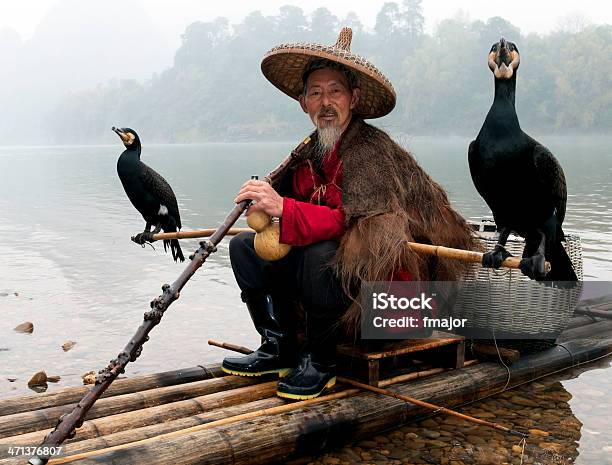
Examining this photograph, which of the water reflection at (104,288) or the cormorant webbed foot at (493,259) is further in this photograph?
the water reflection at (104,288)

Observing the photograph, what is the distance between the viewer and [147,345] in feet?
20.7

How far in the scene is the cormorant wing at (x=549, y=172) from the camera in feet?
10.9

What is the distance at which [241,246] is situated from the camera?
3820mm

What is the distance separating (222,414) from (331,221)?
1.11 m

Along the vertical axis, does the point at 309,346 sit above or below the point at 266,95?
below

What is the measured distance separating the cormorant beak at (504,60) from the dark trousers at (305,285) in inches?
46.7

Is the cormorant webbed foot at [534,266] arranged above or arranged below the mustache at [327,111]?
below

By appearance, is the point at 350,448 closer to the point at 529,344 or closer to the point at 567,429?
the point at 567,429

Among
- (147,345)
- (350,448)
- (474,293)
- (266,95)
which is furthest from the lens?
(266,95)

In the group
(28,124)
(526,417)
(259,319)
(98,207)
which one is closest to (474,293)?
(526,417)

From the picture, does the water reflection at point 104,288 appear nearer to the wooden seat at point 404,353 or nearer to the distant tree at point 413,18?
the wooden seat at point 404,353

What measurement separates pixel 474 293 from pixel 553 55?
309 ft

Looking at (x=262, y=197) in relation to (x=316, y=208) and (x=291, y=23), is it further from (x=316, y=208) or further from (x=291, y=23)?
(x=291, y=23)

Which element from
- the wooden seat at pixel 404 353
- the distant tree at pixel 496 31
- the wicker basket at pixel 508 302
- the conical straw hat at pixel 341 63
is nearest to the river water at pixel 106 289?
the conical straw hat at pixel 341 63
